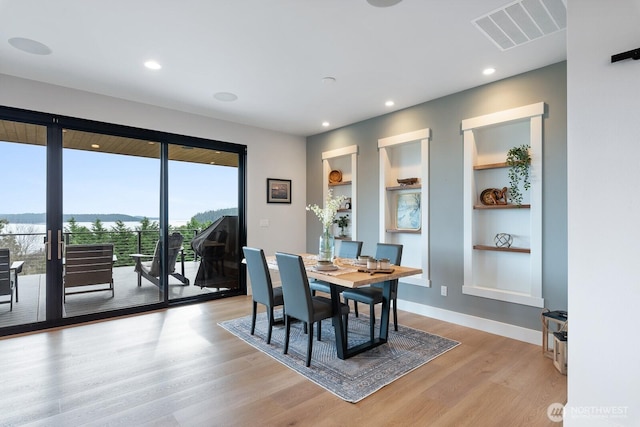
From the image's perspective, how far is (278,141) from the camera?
18.8 feet

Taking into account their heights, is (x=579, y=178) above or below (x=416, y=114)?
below

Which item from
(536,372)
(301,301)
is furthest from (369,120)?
(536,372)

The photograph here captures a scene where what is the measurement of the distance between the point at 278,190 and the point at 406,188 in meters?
2.29

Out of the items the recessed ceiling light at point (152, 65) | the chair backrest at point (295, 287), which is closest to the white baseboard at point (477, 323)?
the chair backrest at point (295, 287)

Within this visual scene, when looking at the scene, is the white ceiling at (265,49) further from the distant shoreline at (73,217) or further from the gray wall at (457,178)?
the distant shoreline at (73,217)

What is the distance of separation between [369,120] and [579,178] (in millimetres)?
3409

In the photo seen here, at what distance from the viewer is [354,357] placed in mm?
2893

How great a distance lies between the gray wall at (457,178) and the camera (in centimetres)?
309

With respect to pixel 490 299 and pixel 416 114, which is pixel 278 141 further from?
pixel 490 299

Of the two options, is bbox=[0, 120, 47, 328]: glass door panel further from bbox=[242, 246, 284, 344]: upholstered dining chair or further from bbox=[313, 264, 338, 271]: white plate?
bbox=[313, 264, 338, 271]: white plate

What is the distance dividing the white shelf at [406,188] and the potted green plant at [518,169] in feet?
3.17

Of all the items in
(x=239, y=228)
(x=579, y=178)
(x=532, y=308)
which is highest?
(x=579, y=178)

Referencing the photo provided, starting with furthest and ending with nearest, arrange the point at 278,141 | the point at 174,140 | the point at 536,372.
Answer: the point at 278,141, the point at 174,140, the point at 536,372

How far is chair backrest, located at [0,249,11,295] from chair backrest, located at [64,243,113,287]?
0.49 metres
